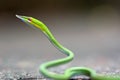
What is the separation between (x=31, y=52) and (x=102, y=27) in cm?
138

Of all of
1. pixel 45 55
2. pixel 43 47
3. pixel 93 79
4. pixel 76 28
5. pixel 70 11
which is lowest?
pixel 93 79

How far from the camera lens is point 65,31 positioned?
14.3ft

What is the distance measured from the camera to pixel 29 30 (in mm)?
4410

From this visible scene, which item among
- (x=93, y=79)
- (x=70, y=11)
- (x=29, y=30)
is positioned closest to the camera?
(x=93, y=79)

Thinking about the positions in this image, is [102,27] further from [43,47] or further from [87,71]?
[87,71]

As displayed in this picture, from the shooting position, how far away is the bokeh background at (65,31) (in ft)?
10.6

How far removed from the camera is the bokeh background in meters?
3.24

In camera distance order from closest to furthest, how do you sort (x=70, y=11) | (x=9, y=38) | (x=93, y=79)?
1. (x=93, y=79)
2. (x=9, y=38)
3. (x=70, y=11)

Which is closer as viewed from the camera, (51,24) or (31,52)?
(31,52)

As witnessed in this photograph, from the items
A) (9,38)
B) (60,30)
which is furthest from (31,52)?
(60,30)

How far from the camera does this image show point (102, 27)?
14.8ft

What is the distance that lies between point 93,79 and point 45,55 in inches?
81.9

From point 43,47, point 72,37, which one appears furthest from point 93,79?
point 72,37

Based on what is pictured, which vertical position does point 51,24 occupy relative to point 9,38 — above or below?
above
